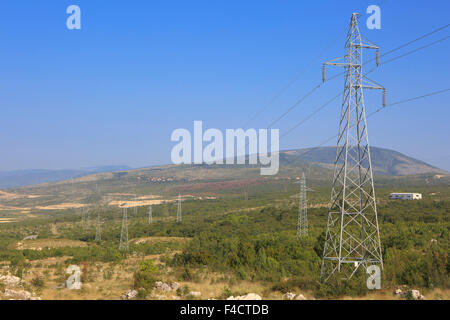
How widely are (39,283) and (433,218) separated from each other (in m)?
52.3

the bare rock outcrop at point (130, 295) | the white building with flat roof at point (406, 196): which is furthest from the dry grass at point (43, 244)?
the white building with flat roof at point (406, 196)

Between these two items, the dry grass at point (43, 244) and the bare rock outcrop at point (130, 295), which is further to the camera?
the dry grass at point (43, 244)

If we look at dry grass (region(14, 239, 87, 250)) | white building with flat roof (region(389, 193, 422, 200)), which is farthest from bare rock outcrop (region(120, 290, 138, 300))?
white building with flat roof (region(389, 193, 422, 200))

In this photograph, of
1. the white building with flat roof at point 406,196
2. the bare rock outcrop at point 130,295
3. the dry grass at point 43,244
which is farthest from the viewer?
the white building with flat roof at point 406,196

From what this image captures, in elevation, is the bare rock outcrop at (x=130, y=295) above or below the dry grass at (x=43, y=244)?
above

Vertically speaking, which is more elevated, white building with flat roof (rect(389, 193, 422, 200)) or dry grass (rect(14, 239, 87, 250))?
white building with flat roof (rect(389, 193, 422, 200))

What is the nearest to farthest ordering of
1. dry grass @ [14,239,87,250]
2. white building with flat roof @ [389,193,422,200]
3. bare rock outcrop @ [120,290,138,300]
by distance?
bare rock outcrop @ [120,290,138,300]
dry grass @ [14,239,87,250]
white building with flat roof @ [389,193,422,200]

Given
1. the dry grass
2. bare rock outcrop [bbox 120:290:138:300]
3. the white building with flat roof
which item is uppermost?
bare rock outcrop [bbox 120:290:138:300]

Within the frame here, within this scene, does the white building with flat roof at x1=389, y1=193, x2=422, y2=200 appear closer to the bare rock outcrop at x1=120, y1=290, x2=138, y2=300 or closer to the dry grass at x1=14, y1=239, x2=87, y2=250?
the dry grass at x1=14, y1=239, x2=87, y2=250

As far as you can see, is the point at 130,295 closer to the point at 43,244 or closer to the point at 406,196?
the point at 43,244

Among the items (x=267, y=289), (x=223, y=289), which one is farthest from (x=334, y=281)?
(x=223, y=289)

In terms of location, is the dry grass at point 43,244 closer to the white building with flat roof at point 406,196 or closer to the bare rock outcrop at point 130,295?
the bare rock outcrop at point 130,295
